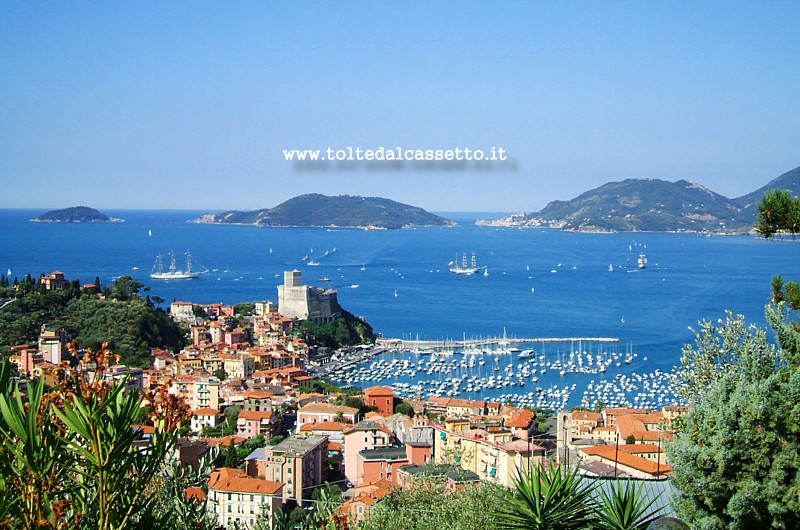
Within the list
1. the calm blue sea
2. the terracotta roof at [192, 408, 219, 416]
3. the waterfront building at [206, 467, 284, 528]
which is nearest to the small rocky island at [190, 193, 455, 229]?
the calm blue sea

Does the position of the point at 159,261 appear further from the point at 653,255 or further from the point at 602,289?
the point at 653,255

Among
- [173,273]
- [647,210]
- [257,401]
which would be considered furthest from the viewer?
[647,210]

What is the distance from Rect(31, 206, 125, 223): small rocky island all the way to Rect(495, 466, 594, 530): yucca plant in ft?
266

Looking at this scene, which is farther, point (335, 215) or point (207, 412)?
point (335, 215)

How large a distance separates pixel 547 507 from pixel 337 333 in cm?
1794

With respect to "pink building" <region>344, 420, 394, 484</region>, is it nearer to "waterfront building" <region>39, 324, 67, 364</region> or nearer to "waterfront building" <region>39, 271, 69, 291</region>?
"waterfront building" <region>39, 324, 67, 364</region>

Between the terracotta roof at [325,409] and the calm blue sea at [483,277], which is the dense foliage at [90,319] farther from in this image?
the calm blue sea at [483,277]

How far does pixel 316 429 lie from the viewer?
968 centimetres

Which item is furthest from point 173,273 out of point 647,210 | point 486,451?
point 647,210

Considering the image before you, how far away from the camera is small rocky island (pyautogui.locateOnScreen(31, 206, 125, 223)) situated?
76938 mm

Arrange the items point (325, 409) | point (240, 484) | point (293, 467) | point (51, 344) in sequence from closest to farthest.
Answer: point (240, 484) → point (293, 467) → point (325, 409) → point (51, 344)

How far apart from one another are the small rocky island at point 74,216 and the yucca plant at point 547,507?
81.0 meters

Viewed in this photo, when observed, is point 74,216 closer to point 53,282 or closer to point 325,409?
point 53,282

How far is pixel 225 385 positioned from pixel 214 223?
68.2 m
